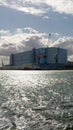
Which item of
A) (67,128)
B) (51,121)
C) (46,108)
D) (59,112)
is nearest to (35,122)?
(51,121)

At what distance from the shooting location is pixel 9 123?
113 ft

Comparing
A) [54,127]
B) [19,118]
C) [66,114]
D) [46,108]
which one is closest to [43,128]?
[54,127]

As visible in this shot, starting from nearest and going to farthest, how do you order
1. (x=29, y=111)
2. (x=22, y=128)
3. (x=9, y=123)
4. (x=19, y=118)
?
(x=22, y=128) < (x=9, y=123) < (x=19, y=118) < (x=29, y=111)

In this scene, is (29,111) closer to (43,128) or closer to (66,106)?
(66,106)

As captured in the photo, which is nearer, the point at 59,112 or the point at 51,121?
the point at 51,121

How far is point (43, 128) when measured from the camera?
31.7 m

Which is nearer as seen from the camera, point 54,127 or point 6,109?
point 54,127

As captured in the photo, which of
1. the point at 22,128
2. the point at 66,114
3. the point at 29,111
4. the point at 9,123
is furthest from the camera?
the point at 29,111

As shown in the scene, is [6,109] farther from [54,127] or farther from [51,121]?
[54,127]

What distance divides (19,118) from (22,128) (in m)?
5.68

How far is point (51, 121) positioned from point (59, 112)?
6.39 m

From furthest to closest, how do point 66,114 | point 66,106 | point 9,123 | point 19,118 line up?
point 66,106 → point 66,114 → point 19,118 → point 9,123

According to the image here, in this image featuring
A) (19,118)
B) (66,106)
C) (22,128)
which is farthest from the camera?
(66,106)

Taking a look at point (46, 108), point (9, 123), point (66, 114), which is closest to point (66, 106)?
point (46, 108)
